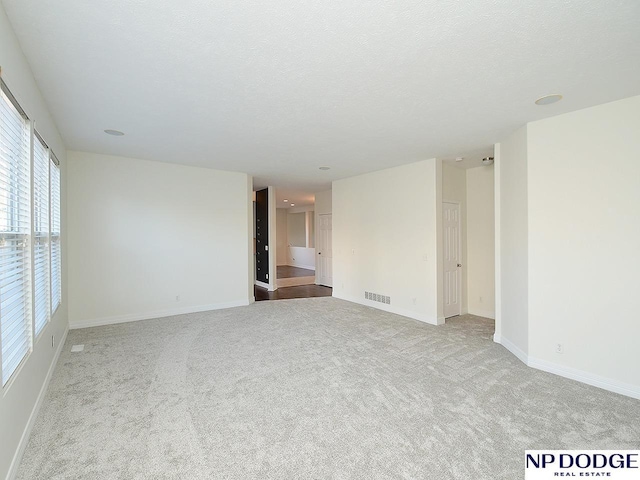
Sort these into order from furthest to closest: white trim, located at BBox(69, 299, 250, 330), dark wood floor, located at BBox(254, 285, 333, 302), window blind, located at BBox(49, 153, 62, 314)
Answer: dark wood floor, located at BBox(254, 285, 333, 302), white trim, located at BBox(69, 299, 250, 330), window blind, located at BBox(49, 153, 62, 314)

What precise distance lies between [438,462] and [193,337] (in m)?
3.41

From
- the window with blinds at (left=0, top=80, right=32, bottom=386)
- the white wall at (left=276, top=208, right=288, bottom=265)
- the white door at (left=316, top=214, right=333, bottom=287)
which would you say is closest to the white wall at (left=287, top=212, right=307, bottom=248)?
the white wall at (left=276, top=208, right=288, bottom=265)

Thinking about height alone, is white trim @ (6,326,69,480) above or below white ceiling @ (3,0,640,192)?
below

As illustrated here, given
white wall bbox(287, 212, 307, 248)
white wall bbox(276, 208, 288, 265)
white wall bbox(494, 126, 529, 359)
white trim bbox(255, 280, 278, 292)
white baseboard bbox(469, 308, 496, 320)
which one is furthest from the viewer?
white wall bbox(287, 212, 307, 248)

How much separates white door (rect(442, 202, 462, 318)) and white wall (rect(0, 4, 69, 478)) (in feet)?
17.0

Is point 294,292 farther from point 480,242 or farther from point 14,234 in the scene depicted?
point 14,234

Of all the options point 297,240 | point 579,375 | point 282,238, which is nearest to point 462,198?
point 579,375

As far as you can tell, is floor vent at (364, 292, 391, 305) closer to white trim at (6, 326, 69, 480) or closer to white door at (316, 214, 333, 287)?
white door at (316, 214, 333, 287)

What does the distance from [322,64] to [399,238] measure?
377cm

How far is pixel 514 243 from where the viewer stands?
3611 mm

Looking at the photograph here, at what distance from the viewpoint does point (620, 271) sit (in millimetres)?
2756

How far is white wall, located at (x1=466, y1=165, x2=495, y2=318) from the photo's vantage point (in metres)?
5.15

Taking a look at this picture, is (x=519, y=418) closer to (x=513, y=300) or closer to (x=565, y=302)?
(x=565, y=302)

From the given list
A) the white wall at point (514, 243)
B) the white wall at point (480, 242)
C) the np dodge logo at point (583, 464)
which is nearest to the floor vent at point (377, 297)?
the white wall at point (480, 242)
